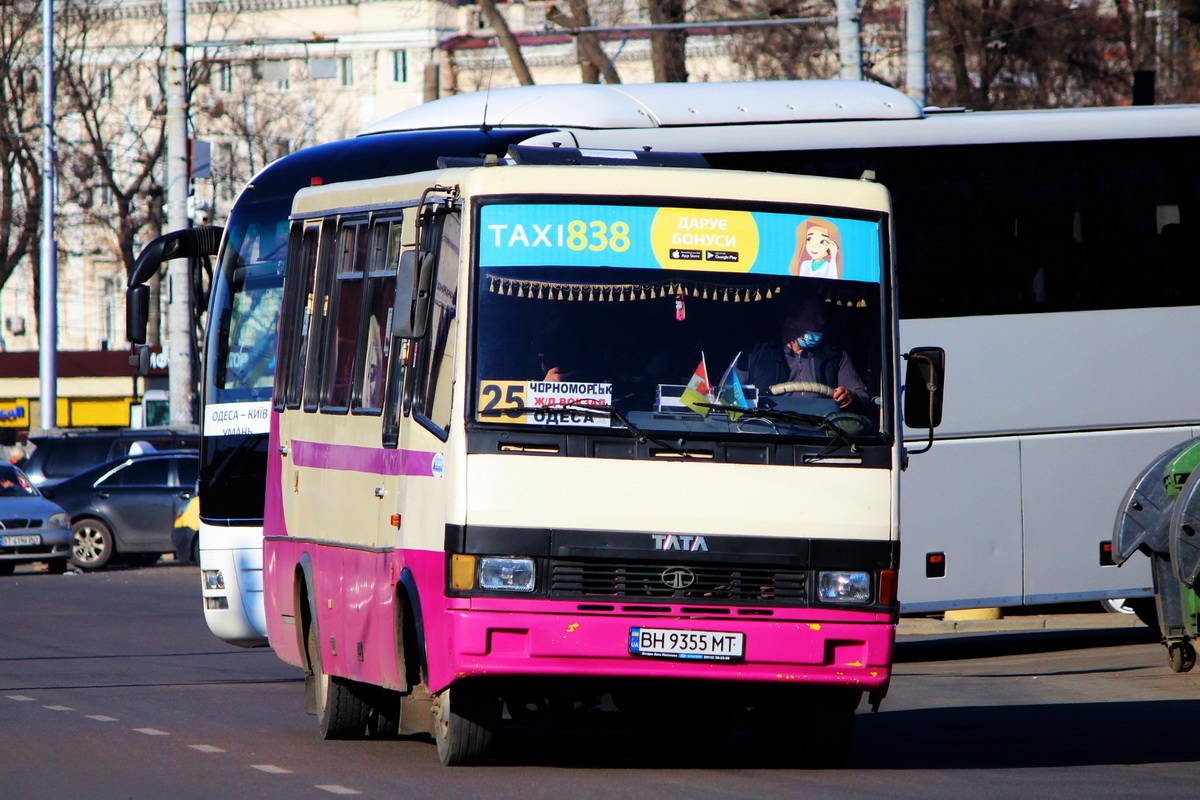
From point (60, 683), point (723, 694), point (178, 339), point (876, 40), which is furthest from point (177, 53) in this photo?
point (723, 694)

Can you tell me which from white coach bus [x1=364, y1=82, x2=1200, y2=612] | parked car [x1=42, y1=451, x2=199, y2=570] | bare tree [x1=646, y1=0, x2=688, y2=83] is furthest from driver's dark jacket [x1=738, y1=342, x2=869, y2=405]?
bare tree [x1=646, y1=0, x2=688, y2=83]

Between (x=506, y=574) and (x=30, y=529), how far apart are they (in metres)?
20.8

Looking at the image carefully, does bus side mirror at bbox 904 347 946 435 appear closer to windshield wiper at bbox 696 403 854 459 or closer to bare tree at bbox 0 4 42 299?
windshield wiper at bbox 696 403 854 459

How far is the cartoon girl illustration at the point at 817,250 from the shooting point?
32.9ft

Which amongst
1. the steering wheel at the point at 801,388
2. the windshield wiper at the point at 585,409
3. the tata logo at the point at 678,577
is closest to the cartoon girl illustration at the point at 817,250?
the steering wheel at the point at 801,388

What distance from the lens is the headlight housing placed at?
9398mm

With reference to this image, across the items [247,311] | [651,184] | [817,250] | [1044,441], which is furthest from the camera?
[1044,441]

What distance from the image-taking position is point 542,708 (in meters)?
10.3

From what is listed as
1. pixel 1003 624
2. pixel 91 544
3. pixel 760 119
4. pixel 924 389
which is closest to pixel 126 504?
pixel 91 544

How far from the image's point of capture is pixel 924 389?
10.4 m

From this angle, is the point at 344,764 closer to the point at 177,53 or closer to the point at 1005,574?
the point at 1005,574

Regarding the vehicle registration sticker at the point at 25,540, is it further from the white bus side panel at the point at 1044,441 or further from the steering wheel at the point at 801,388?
the steering wheel at the point at 801,388

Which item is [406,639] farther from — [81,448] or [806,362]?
[81,448]

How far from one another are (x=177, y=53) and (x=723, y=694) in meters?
22.8
